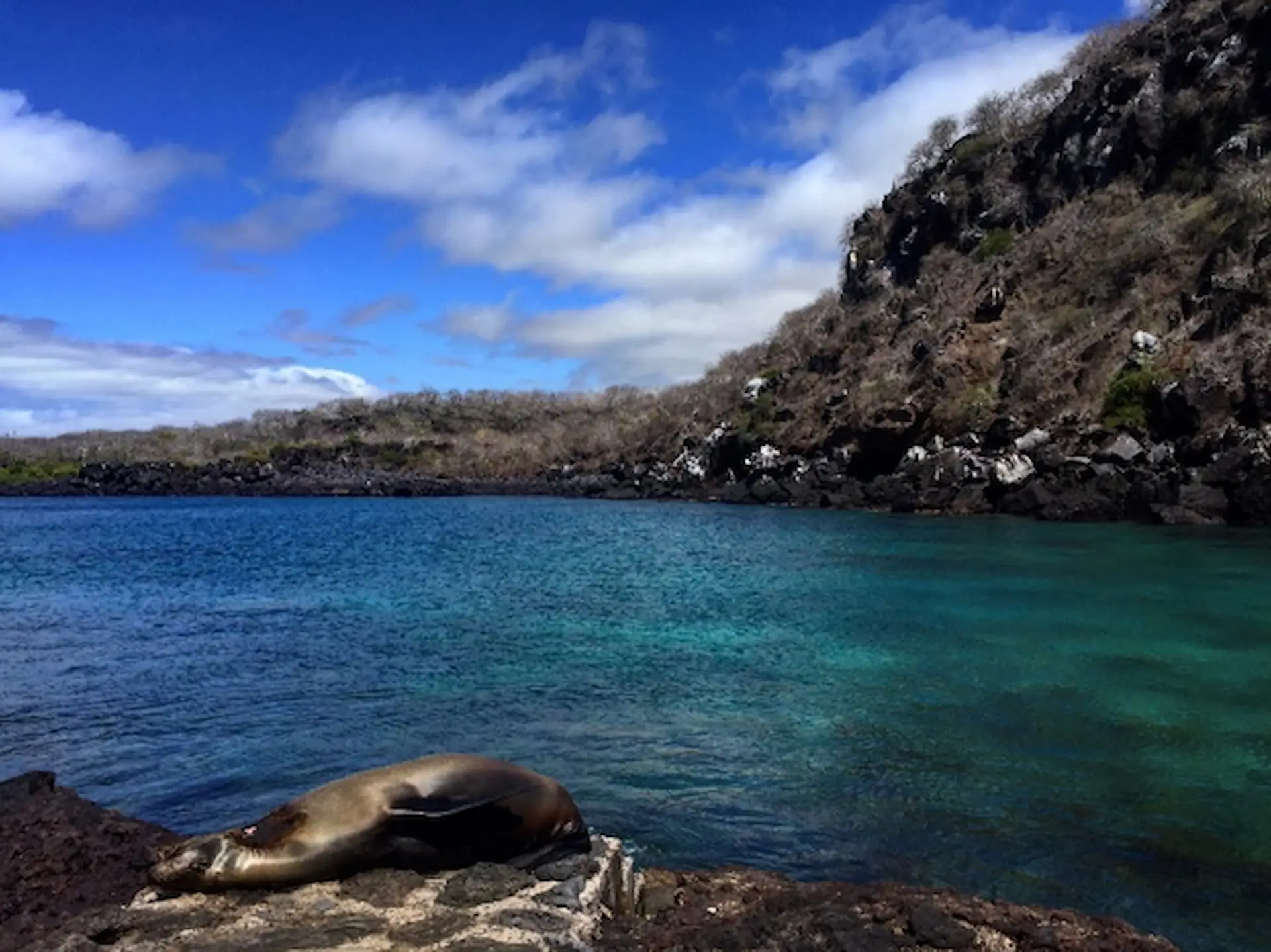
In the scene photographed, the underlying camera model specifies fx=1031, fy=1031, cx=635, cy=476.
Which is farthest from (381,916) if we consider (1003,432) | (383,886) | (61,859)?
(1003,432)

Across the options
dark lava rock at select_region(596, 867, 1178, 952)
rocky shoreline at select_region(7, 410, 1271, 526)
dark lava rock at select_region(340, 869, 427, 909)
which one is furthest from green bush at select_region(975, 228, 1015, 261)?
dark lava rock at select_region(340, 869, 427, 909)

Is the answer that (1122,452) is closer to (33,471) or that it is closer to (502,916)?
(502,916)

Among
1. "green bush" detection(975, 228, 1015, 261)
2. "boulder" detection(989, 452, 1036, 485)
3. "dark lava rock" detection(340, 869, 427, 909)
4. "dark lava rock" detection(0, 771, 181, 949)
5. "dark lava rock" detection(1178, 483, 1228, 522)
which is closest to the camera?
"dark lava rock" detection(340, 869, 427, 909)

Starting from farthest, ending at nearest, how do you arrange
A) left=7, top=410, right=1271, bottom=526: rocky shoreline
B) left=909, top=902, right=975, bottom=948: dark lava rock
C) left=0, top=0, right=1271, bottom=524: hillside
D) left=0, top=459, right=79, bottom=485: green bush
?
left=0, top=459, right=79, bottom=485: green bush < left=0, top=0, right=1271, bottom=524: hillside < left=7, top=410, right=1271, bottom=526: rocky shoreline < left=909, top=902, right=975, bottom=948: dark lava rock

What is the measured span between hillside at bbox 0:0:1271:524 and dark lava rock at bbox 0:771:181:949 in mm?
37550

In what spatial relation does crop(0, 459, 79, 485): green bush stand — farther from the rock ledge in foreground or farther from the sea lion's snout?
the rock ledge in foreground

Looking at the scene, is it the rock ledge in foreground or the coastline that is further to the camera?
the coastline

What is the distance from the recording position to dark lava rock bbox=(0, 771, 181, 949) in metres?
6.71

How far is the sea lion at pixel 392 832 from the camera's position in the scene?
6484 mm

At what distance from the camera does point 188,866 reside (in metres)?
6.46

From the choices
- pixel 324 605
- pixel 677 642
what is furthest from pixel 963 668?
pixel 324 605

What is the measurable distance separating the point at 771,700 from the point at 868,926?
9.18m

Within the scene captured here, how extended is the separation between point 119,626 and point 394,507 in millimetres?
51688

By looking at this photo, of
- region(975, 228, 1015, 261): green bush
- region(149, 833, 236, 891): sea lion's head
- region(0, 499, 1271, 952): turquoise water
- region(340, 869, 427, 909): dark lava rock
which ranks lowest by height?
region(0, 499, 1271, 952): turquoise water
